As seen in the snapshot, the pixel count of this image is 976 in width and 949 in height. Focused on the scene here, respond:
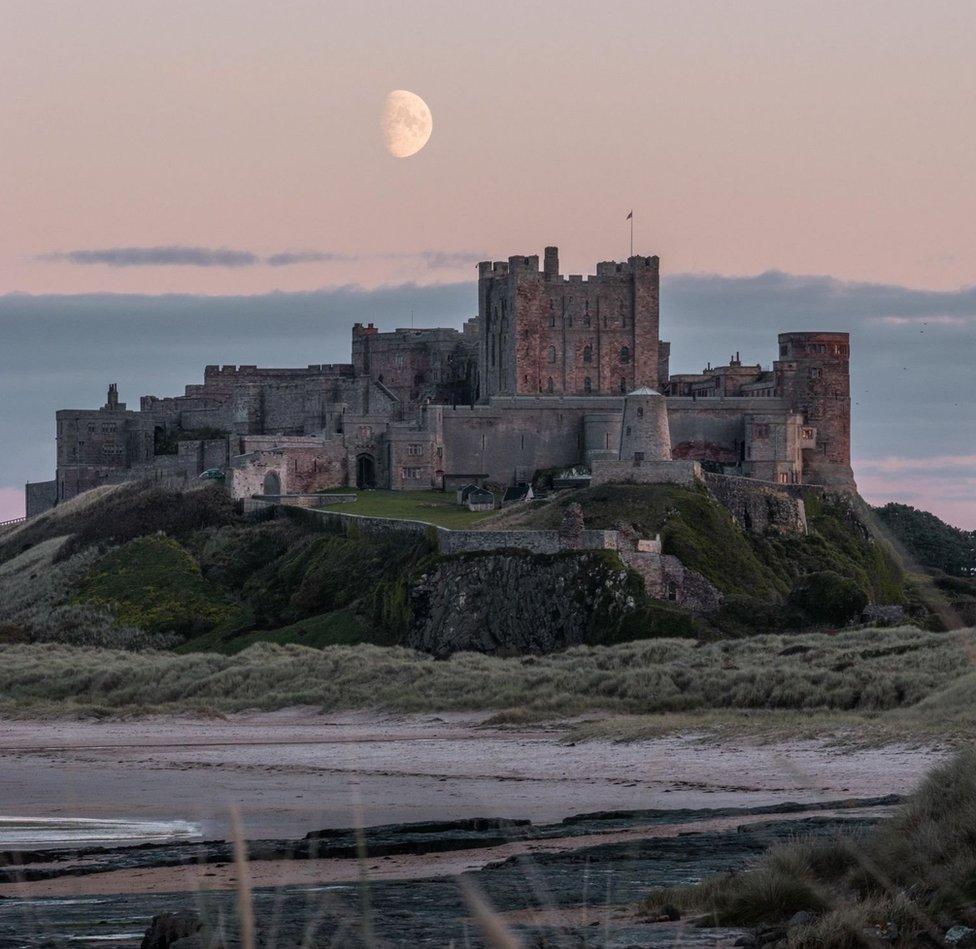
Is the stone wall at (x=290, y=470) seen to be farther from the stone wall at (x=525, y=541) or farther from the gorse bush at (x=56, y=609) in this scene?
the stone wall at (x=525, y=541)

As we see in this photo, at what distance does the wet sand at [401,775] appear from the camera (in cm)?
2158

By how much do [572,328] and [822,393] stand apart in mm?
13745

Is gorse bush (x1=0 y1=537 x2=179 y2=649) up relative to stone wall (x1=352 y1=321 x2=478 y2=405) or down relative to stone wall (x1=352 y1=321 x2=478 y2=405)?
down

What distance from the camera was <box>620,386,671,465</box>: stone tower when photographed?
65938mm

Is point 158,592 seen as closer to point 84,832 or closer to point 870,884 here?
point 84,832

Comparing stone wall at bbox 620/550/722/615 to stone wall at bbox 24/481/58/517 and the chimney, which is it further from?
stone wall at bbox 24/481/58/517

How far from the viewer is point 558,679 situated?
3903 cm

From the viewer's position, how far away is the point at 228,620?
59812 mm

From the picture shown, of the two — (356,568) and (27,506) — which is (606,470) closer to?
(356,568)

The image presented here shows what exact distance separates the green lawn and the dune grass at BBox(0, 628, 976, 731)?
12.8 meters

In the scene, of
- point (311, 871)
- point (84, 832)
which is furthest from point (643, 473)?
point (311, 871)

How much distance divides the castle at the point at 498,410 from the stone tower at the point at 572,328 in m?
0.08

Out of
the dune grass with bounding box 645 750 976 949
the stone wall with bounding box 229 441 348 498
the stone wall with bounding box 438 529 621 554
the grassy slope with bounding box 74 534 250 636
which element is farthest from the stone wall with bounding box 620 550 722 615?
the dune grass with bounding box 645 750 976 949

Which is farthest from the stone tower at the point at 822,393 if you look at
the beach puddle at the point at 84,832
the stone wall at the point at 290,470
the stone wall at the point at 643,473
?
the beach puddle at the point at 84,832
